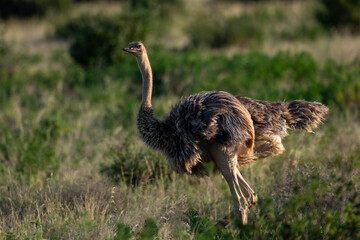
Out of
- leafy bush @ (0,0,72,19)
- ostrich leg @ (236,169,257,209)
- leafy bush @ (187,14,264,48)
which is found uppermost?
ostrich leg @ (236,169,257,209)

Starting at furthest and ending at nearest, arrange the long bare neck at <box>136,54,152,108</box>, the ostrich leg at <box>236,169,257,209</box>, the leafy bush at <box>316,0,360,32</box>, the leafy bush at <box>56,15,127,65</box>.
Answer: the leafy bush at <box>316,0,360,32</box>, the leafy bush at <box>56,15,127,65</box>, the long bare neck at <box>136,54,152,108</box>, the ostrich leg at <box>236,169,257,209</box>

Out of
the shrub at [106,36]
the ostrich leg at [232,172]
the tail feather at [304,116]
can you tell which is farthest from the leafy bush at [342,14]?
the ostrich leg at [232,172]

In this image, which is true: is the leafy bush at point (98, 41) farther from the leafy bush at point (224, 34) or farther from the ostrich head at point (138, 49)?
the ostrich head at point (138, 49)

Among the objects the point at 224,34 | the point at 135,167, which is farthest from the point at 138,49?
the point at 224,34

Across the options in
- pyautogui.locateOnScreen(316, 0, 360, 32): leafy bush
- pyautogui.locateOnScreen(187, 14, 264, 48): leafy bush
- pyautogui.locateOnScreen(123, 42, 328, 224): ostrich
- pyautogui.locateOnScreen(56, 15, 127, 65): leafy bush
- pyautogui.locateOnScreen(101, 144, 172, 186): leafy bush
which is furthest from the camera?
pyautogui.locateOnScreen(316, 0, 360, 32): leafy bush

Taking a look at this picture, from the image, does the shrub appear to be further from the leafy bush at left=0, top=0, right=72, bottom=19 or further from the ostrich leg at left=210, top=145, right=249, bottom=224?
the leafy bush at left=0, top=0, right=72, bottom=19

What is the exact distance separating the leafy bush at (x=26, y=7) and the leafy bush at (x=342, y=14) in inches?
384

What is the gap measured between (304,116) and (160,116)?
2.81 m

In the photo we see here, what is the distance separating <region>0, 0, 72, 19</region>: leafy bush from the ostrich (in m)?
15.9

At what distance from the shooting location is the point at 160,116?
707 centimetres

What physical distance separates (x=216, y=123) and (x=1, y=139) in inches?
150

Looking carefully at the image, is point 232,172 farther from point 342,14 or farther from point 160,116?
point 342,14

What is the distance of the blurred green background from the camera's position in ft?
13.1

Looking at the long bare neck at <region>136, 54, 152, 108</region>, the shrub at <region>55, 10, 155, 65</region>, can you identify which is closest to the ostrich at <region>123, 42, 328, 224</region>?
the long bare neck at <region>136, 54, 152, 108</region>
